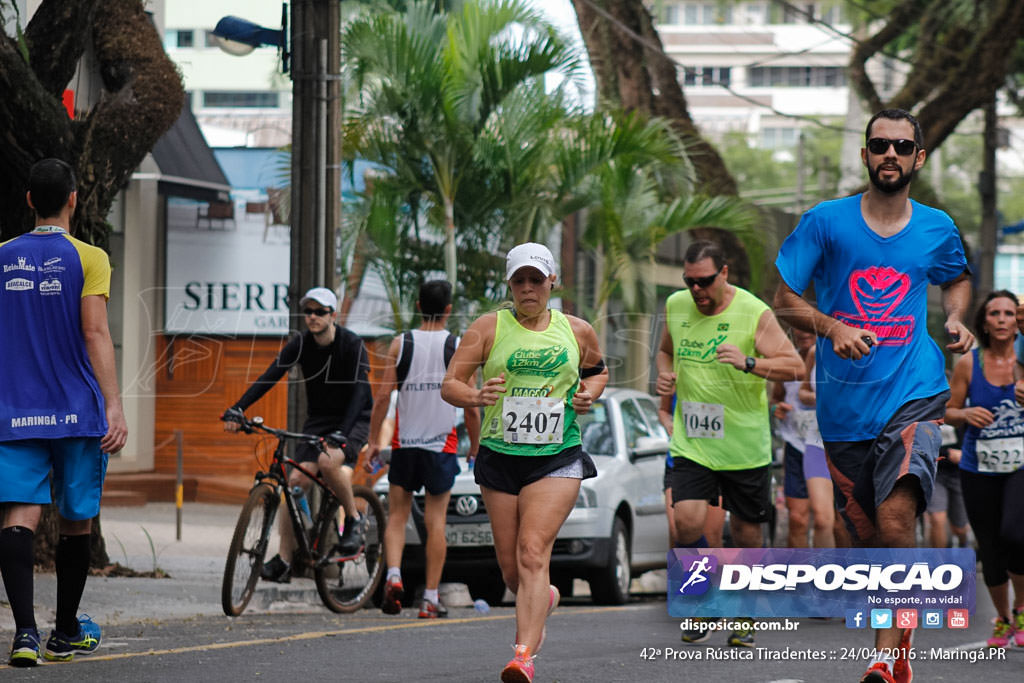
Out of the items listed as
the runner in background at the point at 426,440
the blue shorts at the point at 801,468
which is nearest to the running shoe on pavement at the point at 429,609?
the runner in background at the point at 426,440

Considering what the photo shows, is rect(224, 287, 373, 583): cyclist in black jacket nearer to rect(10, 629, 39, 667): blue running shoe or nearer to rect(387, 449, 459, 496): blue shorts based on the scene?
rect(387, 449, 459, 496): blue shorts

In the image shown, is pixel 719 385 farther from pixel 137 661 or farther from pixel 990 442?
pixel 137 661

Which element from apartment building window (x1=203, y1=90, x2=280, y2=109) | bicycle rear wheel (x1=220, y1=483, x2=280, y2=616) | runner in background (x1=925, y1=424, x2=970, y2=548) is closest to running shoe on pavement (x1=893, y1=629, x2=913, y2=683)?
bicycle rear wheel (x1=220, y1=483, x2=280, y2=616)

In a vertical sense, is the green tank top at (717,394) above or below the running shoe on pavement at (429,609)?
above

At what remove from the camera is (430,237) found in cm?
1789

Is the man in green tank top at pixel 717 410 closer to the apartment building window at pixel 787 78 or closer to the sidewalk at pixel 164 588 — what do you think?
the sidewalk at pixel 164 588

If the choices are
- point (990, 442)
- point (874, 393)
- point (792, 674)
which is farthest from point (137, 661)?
point (990, 442)

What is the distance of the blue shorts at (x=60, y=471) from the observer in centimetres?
688

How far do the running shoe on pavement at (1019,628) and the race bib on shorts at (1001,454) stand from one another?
73 centimetres

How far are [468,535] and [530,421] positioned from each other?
18.1 feet

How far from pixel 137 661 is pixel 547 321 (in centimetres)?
239

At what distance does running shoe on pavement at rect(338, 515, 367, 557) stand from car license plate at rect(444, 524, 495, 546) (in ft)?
3.48

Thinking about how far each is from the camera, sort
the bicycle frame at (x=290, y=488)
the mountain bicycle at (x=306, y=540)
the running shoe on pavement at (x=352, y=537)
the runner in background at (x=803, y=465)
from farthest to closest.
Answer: the runner in background at (x=803, y=465), the running shoe on pavement at (x=352, y=537), the bicycle frame at (x=290, y=488), the mountain bicycle at (x=306, y=540)

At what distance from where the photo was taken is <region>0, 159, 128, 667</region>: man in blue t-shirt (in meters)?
6.88
